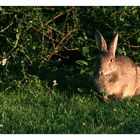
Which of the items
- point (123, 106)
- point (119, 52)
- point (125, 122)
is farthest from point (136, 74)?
point (125, 122)

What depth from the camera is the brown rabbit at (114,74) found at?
257 inches

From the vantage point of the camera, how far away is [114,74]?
22.0ft

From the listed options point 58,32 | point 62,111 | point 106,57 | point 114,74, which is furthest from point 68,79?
point 62,111

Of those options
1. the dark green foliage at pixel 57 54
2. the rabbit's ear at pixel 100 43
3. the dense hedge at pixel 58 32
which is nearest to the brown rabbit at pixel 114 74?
the rabbit's ear at pixel 100 43

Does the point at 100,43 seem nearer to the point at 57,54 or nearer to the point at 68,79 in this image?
the point at 68,79

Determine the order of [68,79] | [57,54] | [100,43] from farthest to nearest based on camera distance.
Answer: [57,54] < [68,79] < [100,43]

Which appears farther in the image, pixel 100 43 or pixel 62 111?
pixel 100 43

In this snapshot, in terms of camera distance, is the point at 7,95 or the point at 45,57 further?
the point at 45,57

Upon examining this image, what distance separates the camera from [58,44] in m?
7.42

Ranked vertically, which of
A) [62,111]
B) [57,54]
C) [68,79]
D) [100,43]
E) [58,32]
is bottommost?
[62,111]

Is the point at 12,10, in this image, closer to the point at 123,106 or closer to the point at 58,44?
the point at 58,44

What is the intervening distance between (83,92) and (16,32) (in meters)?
1.23

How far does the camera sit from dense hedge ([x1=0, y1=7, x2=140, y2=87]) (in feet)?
23.4

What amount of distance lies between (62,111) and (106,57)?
974 millimetres
